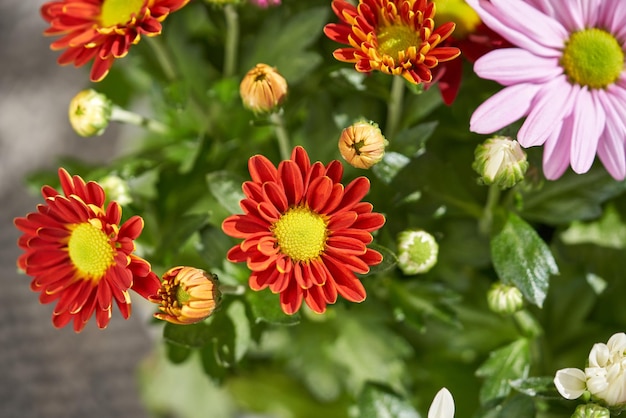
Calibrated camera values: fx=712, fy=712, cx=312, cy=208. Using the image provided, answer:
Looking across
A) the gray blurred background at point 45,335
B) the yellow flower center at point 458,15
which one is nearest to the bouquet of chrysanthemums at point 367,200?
the yellow flower center at point 458,15

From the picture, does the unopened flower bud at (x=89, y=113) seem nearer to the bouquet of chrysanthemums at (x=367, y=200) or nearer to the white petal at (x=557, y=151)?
the bouquet of chrysanthemums at (x=367, y=200)

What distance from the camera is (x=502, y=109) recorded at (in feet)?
1.57

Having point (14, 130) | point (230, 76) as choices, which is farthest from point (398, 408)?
point (14, 130)

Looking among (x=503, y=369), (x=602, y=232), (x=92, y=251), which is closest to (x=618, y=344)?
(x=503, y=369)

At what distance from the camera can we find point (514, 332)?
65 centimetres

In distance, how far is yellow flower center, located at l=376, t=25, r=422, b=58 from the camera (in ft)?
1.61

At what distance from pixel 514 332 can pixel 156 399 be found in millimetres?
499

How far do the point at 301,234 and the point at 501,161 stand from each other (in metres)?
0.14

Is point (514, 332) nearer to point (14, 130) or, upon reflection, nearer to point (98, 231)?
point (98, 231)

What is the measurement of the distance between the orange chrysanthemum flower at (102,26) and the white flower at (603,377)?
0.37m

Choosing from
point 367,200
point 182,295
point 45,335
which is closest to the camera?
point 182,295

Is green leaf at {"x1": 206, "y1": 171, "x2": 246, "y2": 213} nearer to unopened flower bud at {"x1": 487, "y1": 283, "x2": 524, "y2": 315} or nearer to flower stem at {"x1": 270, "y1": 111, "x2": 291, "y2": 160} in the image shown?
flower stem at {"x1": 270, "y1": 111, "x2": 291, "y2": 160}

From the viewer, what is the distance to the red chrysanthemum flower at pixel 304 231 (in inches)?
18.2

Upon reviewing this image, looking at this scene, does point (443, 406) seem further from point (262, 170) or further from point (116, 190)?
point (116, 190)
